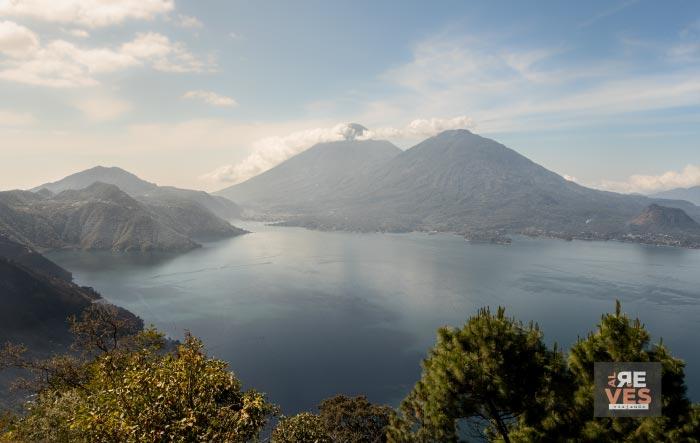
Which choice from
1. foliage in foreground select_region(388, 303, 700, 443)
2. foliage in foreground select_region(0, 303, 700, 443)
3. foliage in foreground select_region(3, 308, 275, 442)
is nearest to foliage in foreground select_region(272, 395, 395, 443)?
foliage in foreground select_region(0, 303, 700, 443)

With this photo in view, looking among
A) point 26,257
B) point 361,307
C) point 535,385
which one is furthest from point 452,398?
point 26,257

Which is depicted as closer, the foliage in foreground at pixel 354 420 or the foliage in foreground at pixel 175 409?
the foliage in foreground at pixel 175 409

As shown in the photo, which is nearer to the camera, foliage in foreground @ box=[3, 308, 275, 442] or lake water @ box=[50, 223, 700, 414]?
foliage in foreground @ box=[3, 308, 275, 442]

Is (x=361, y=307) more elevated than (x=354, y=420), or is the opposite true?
(x=354, y=420)

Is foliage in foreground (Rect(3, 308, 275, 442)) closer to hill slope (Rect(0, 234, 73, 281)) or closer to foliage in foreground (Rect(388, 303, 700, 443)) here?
foliage in foreground (Rect(388, 303, 700, 443))

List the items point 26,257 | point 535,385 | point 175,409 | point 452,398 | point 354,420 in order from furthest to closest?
point 26,257 → point 354,420 → point 452,398 → point 535,385 → point 175,409

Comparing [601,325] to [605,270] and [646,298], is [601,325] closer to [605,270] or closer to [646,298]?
[646,298]

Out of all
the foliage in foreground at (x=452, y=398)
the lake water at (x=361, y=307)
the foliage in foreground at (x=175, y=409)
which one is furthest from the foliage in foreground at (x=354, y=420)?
the lake water at (x=361, y=307)

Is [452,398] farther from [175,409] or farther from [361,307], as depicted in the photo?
[361,307]

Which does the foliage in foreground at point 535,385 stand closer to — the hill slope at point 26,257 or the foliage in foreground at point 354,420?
the foliage in foreground at point 354,420
